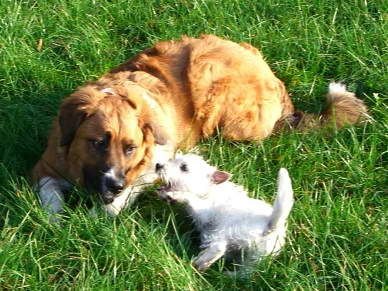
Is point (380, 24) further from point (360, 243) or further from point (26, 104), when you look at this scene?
point (26, 104)

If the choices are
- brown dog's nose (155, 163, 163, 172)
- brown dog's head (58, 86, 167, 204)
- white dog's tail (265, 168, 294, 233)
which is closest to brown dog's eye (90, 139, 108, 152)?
brown dog's head (58, 86, 167, 204)

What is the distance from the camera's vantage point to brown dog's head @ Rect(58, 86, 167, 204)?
4.94m

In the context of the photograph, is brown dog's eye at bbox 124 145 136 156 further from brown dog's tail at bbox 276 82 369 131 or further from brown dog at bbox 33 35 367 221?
brown dog's tail at bbox 276 82 369 131

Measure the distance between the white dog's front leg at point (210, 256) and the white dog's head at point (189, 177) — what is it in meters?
0.45

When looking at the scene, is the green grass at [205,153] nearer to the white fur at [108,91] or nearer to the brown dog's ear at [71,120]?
the brown dog's ear at [71,120]

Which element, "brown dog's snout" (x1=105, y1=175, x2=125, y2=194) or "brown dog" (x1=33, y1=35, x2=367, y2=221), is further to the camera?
"brown dog" (x1=33, y1=35, x2=367, y2=221)

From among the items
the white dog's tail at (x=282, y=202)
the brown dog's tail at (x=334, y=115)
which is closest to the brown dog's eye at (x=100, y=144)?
the white dog's tail at (x=282, y=202)

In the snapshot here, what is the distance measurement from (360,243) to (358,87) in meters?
2.10

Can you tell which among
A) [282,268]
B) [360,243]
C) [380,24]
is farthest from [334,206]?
[380,24]

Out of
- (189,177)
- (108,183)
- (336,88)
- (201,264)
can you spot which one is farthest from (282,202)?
(336,88)

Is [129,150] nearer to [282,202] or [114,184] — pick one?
[114,184]

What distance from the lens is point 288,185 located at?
4.25 metres

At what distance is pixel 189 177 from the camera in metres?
4.90

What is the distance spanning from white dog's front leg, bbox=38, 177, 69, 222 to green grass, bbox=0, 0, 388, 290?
0.09 m
